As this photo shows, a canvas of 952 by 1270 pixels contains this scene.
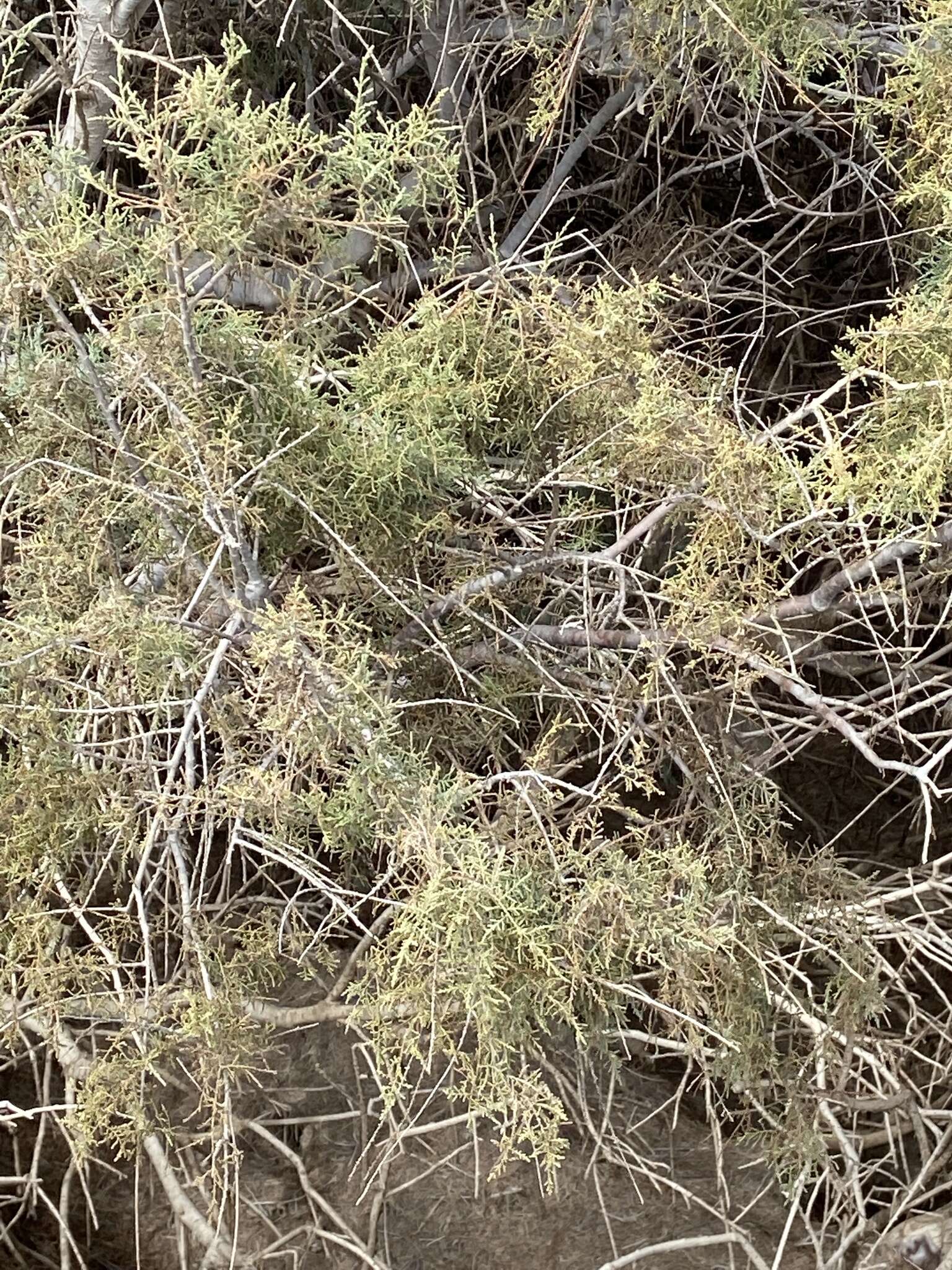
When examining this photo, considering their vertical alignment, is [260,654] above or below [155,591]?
Result: above

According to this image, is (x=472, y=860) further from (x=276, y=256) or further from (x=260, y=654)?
(x=276, y=256)

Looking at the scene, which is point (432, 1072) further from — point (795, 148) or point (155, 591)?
point (795, 148)

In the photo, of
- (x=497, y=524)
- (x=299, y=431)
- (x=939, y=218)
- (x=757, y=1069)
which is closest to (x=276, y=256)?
(x=299, y=431)

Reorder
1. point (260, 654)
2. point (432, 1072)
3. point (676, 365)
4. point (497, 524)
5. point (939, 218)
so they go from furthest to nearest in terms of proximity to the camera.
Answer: point (432, 1072), point (939, 218), point (497, 524), point (676, 365), point (260, 654)

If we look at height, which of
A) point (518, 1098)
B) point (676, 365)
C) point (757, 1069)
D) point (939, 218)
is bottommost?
point (757, 1069)

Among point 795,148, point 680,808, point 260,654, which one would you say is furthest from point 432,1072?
point 795,148

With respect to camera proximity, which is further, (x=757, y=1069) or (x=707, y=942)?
(x=757, y=1069)

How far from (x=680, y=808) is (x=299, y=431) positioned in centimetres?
77

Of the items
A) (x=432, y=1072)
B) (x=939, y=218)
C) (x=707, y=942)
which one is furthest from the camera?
(x=432, y=1072)

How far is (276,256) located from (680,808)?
3.05 ft

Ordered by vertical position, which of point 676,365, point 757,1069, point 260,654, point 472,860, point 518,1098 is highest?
point 676,365

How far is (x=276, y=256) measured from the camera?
93 cm

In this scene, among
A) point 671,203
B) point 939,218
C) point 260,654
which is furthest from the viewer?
point 671,203

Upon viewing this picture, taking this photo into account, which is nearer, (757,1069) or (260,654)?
(260,654)
